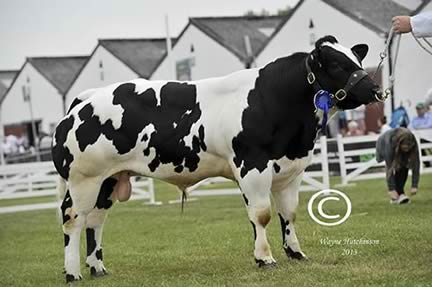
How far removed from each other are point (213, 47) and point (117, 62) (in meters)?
7.85

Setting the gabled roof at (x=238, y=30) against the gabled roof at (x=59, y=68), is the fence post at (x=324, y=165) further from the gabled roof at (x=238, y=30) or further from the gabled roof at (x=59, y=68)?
the gabled roof at (x=59, y=68)

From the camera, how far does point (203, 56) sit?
41250mm

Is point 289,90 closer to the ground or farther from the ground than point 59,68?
farther from the ground

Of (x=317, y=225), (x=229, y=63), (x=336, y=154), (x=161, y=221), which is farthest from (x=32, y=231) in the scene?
(x=229, y=63)

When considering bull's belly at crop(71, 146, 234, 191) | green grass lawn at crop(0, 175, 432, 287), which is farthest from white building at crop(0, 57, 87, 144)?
bull's belly at crop(71, 146, 234, 191)

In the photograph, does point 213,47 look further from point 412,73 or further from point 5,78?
point 5,78

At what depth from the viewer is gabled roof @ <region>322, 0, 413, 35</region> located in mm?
30880

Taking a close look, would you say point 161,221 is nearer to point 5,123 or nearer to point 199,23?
point 199,23

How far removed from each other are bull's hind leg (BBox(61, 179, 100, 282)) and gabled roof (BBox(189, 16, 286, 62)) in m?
→ 29.4

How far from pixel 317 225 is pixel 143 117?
13.9 ft

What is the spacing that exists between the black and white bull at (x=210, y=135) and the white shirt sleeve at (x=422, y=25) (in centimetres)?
61

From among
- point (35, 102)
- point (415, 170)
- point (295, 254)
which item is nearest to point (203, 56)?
point (35, 102)

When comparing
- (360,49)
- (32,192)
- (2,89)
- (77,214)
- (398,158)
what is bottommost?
(2,89)

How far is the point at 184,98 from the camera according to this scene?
848 centimetres
